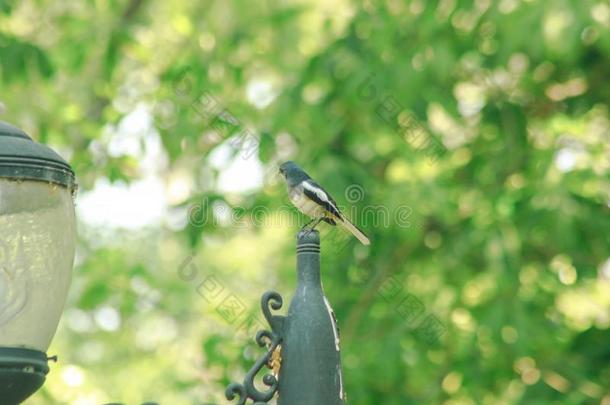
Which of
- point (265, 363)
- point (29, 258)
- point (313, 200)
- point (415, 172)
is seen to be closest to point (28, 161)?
point (29, 258)

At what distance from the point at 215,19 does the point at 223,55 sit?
9.27ft

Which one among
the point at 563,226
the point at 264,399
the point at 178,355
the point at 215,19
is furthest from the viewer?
the point at 178,355

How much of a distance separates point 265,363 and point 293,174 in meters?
0.84

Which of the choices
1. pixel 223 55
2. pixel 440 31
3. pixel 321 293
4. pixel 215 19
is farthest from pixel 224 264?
pixel 321 293

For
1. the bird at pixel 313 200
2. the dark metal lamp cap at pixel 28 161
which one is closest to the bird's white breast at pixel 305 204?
the bird at pixel 313 200

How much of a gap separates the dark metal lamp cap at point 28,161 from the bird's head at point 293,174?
880 millimetres

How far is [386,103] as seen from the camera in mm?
6828

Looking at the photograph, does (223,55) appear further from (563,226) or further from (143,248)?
(143,248)

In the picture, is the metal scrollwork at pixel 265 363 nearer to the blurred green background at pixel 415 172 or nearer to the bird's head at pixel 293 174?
the bird's head at pixel 293 174

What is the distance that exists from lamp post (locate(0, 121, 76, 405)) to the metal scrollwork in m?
0.49

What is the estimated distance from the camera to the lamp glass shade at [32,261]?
2.57 metres

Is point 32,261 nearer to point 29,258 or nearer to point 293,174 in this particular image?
point 29,258

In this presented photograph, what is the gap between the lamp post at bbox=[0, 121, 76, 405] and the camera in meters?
2.56

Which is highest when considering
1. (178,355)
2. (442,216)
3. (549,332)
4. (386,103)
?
(178,355)
